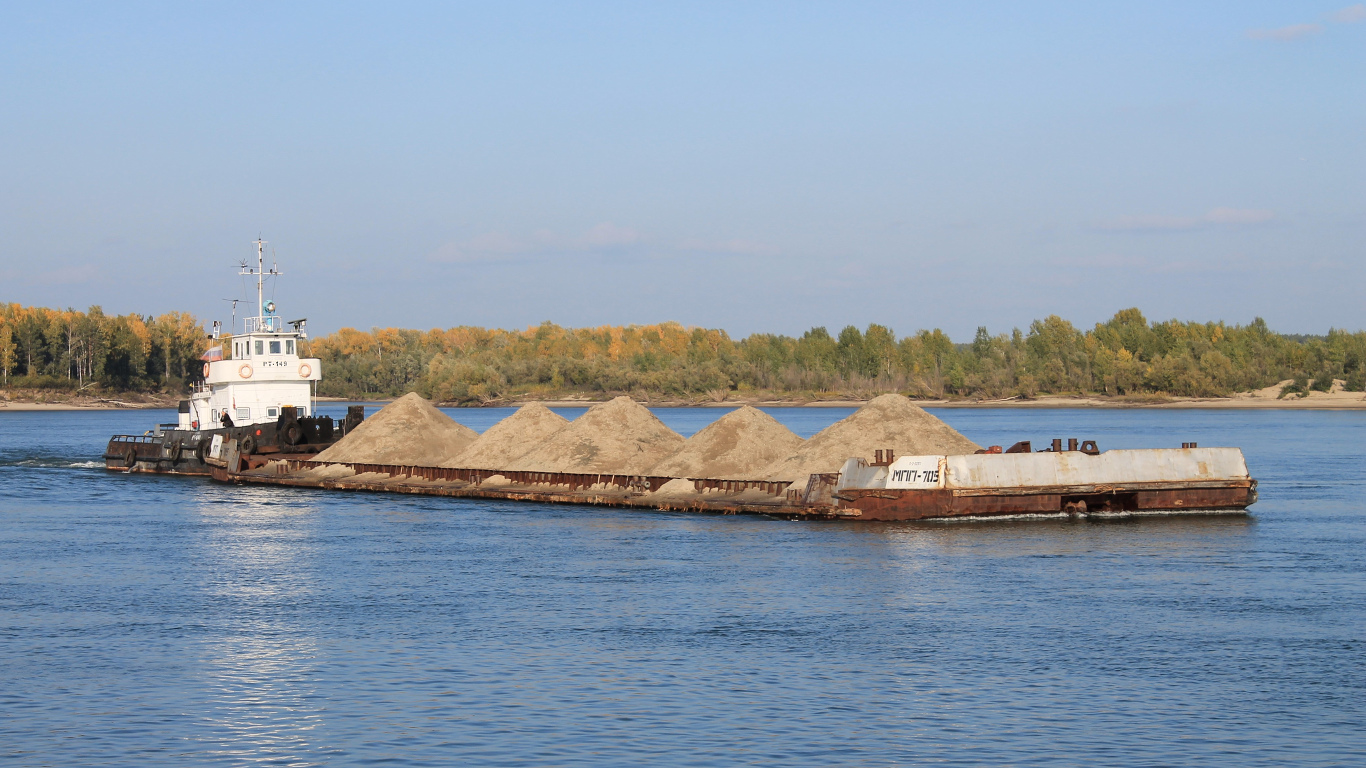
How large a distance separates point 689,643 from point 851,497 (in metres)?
14.4

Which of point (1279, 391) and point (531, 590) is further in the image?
point (1279, 391)

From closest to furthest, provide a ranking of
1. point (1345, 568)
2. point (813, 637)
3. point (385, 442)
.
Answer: point (813, 637) < point (1345, 568) < point (385, 442)

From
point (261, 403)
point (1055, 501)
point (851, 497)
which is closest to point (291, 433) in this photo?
point (261, 403)

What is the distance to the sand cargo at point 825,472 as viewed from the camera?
108 feet

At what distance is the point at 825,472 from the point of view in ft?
116

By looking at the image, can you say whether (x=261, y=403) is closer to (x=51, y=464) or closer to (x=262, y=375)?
(x=262, y=375)

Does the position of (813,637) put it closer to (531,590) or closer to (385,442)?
(531,590)

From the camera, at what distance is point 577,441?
42.8 metres

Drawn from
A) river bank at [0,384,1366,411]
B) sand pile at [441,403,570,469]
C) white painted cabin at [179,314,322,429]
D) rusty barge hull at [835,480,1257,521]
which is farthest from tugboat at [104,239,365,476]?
river bank at [0,384,1366,411]

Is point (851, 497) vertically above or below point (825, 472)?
below

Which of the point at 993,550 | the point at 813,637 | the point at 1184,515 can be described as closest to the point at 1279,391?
the point at 1184,515

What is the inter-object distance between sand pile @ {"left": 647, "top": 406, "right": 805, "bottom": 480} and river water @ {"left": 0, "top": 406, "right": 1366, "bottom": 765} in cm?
298

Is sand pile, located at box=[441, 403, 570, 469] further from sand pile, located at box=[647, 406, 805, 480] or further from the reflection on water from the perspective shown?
the reflection on water

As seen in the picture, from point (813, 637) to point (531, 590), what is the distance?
6509 mm
